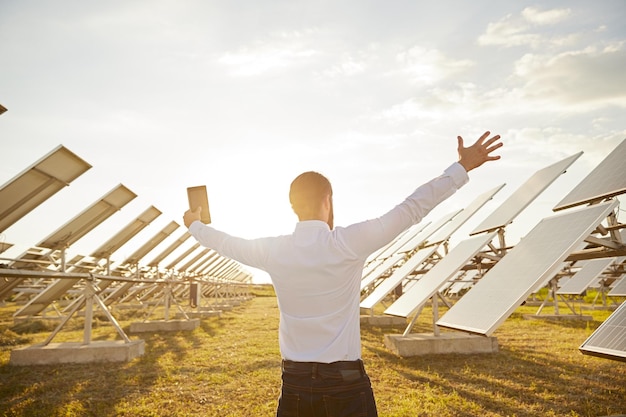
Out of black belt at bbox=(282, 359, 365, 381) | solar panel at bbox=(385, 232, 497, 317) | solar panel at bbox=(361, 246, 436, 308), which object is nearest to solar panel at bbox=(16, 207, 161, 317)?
solar panel at bbox=(361, 246, 436, 308)

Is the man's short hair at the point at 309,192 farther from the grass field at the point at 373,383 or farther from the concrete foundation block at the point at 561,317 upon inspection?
the concrete foundation block at the point at 561,317

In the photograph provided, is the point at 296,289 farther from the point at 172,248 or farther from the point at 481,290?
the point at 172,248

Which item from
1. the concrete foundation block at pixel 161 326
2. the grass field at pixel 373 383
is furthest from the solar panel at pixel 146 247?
the concrete foundation block at pixel 161 326

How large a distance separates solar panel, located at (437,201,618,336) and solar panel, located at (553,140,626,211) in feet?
0.52

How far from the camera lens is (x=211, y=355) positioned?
10.8 metres

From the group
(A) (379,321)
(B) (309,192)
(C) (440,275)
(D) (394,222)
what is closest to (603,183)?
(C) (440,275)

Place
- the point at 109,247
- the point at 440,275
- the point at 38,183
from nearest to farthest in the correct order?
the point at 38,183
the point at 440,275
the point at 109,247

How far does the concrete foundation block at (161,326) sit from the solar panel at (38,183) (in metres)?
10.6

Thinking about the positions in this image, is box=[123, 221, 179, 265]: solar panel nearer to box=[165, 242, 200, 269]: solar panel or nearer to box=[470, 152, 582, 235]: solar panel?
box=[165, 242, 200, 269]: solar panel

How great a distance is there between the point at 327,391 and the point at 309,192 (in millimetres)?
1066

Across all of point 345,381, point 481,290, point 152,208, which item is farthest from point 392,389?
point 152,208

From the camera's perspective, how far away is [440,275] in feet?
27.2

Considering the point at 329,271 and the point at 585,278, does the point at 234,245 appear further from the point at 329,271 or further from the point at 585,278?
the point at 585,278

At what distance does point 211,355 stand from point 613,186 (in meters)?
9.64
